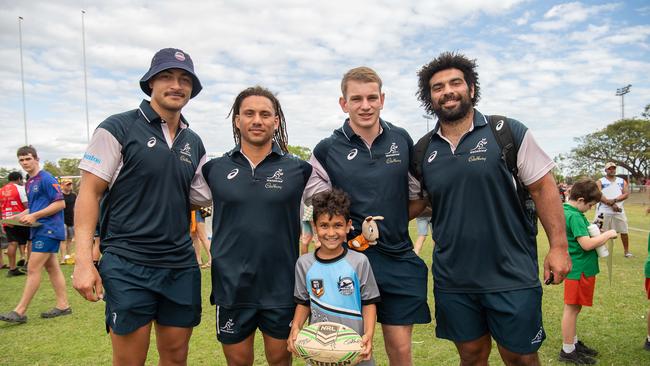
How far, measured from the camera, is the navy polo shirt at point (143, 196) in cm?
297

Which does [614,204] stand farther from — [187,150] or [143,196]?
[143,196]

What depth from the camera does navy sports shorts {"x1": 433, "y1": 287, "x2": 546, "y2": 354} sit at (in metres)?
2.99

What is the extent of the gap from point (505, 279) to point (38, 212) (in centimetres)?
651

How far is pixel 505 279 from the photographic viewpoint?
3.02 metres

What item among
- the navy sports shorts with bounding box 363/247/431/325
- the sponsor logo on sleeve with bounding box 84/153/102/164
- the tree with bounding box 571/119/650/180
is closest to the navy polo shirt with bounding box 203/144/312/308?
the navy sports shorts with bounding box 363/247/431/325

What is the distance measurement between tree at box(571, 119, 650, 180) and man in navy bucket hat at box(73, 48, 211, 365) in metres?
59.1

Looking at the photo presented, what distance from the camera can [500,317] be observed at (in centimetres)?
303

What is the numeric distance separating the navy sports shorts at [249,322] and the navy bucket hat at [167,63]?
170 cm

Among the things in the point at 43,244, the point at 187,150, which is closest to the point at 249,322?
the point at 187,150

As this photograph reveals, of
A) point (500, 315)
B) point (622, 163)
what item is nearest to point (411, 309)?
point (500, 315)

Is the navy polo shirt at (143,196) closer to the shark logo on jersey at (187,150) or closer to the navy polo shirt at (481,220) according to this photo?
the shark logo on jersey at (187,150)

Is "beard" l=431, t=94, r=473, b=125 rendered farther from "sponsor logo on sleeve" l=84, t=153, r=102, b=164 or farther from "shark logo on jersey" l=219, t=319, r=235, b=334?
"sponsor logo on sleeve" l=84, t=153, r=102, b=164

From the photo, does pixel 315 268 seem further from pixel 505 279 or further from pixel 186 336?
pixel 505 279

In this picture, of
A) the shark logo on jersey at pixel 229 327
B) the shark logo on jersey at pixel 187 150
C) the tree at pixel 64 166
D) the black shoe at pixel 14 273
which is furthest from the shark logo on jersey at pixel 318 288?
the tree at pixel 64 166
